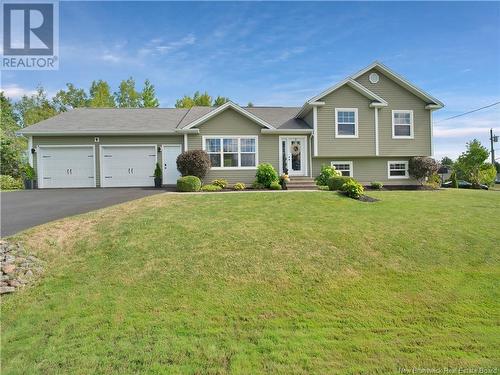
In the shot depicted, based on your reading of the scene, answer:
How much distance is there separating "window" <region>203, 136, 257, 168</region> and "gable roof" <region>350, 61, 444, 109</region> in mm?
7741

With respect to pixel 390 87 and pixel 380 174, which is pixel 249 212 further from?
pixel 390 87

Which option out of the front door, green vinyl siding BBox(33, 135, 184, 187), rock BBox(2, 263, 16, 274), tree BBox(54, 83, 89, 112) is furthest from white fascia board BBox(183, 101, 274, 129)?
tree BBox(54, 83, 89, 112)

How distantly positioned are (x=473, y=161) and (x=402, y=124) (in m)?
11.5

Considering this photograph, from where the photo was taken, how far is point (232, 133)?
17016mm

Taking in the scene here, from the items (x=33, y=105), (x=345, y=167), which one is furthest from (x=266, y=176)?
(x=33, y=105)

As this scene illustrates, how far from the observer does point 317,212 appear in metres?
9.34

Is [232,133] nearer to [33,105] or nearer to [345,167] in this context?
[345,167]

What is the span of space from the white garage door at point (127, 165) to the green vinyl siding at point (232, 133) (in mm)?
2817

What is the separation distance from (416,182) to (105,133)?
64.3 ft

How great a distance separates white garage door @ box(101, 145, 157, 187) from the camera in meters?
17.3

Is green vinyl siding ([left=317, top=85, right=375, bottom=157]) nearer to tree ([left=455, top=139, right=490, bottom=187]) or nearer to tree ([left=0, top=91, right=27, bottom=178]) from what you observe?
tree ([left=455, top=139, right=490, bottom=187])

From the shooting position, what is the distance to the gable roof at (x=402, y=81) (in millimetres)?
17781

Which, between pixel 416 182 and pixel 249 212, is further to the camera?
pixel 416 182

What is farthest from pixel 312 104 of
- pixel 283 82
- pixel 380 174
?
pixel 380 174
